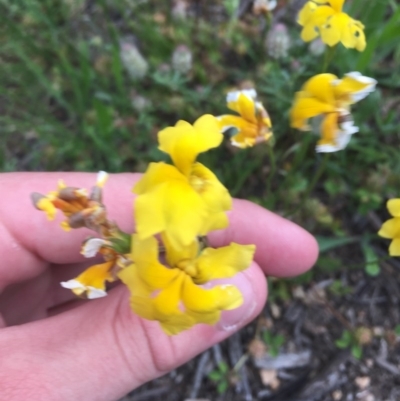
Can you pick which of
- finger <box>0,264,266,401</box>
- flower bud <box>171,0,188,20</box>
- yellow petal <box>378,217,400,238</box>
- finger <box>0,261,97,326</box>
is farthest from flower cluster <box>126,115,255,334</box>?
flower bud <box>171,0,188,20</box>

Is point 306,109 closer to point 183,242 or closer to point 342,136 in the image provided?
point 342,136

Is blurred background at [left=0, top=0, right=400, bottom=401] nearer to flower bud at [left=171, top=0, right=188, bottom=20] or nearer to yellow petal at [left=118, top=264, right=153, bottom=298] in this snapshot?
→ flower bud at [left=171, top=0, right=188, bottom=20]

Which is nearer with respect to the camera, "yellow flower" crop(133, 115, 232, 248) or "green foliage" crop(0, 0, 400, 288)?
"yellow flower" crop(133, 115, 232, 248)

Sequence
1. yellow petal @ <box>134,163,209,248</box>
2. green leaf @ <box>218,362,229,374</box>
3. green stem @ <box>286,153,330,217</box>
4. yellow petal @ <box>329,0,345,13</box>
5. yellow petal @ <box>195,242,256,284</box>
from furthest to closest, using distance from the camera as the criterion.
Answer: green leaf @ <box>218,362,229,374</box> < green stem @ <box>286,153,330,217</box> < yellow petal @ <box>329,0,345,13</box> < yellow petal @ <box>195,242,256,284</box> < yellow petal @ <box>134,163,209,248</box>

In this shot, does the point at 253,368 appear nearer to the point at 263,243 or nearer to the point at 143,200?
the point at 263,243

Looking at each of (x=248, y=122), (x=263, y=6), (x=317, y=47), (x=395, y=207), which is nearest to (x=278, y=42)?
(x=317, y=47)

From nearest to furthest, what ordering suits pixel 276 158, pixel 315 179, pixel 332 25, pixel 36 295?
pixel 332 25, pixel 315 179, pixel 36 295, pixel 276 158

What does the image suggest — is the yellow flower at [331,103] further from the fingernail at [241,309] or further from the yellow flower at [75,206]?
the yellow flower at [75,206]

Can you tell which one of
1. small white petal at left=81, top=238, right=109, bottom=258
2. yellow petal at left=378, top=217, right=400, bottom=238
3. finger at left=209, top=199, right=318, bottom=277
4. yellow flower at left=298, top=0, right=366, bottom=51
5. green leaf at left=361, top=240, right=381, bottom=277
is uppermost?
yellow flower at left=298, top=0, right=366, bottom=51
